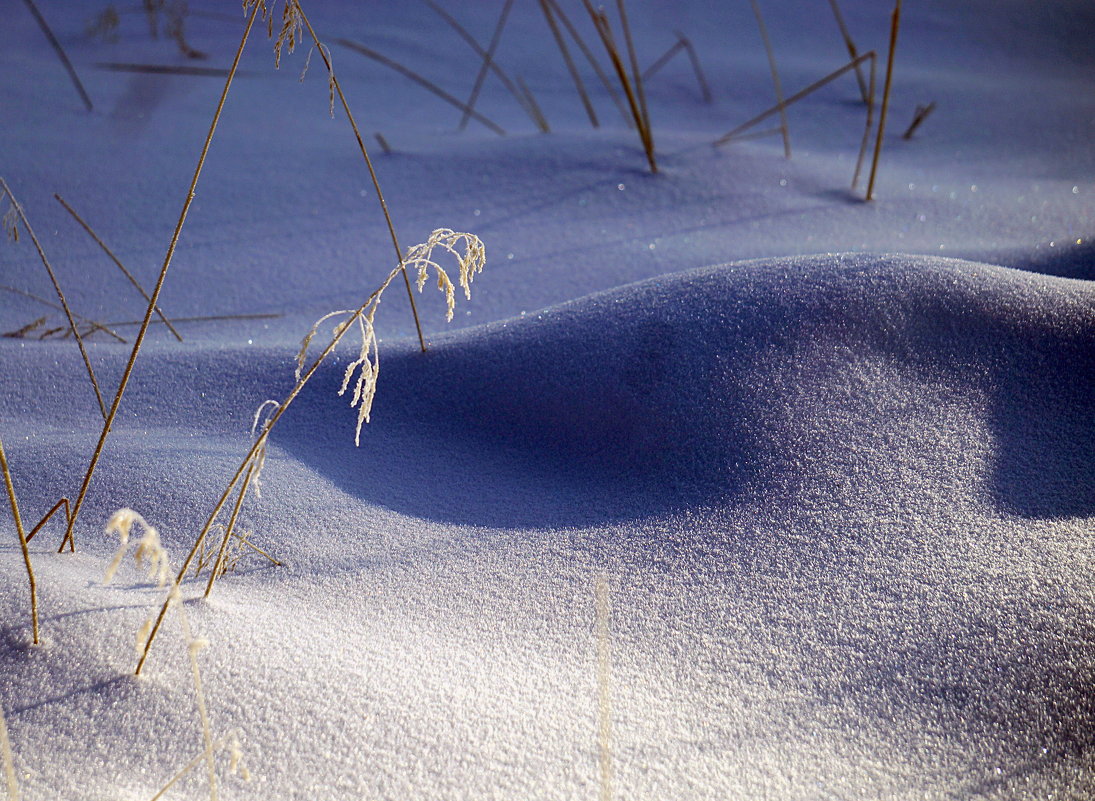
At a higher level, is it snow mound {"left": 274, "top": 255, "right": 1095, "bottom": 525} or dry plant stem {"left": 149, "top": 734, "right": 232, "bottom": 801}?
dry plant stem {"left": 149, "top": 734, "right": 232, "bottom": 801}

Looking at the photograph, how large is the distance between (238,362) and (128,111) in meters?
1.64

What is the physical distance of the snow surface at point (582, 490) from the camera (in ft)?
2.34

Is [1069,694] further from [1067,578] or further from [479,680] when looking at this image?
[479,680]

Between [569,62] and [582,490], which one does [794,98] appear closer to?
[569,62]

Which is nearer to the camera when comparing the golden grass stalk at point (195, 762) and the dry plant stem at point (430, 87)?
the golden grass stalk at point (195, 762)

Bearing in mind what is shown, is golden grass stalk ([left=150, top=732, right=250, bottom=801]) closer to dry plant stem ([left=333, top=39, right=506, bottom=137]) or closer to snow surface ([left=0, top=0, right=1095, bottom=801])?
snow surface ([left=0, top=0, right=1095, bottom=801])

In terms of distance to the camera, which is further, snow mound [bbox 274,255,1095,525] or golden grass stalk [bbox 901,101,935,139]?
A: golden grass stalk [bbox 901,101,935,139]

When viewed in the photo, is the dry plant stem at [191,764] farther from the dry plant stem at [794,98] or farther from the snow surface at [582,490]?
the dry plant stem at [794,98]

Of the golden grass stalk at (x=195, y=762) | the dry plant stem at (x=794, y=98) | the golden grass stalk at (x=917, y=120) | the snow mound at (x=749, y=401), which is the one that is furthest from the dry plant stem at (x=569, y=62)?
the golden grass stalk at (x=195, y=762)

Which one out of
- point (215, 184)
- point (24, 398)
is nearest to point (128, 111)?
point (215, 184)

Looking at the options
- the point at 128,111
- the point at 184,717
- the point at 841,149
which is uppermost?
the point at 184,717

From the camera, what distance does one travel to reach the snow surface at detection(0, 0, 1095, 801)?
2.34 ft

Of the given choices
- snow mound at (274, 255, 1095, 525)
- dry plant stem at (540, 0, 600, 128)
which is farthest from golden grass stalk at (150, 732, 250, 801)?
dry plant stem at (540, 0, 600, 128)

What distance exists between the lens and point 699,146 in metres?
2.44
